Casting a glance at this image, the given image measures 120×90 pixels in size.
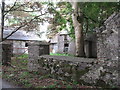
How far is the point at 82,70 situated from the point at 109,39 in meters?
1.59

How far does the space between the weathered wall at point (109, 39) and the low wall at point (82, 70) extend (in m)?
0.25

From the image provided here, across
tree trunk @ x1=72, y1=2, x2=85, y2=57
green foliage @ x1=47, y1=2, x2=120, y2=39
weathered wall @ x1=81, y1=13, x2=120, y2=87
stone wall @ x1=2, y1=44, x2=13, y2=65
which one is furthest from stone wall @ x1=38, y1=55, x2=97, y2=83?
stone wall @ x1=2, y1=44, x2=13, y2=65

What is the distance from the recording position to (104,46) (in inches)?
195

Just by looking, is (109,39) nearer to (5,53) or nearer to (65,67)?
(65,67)

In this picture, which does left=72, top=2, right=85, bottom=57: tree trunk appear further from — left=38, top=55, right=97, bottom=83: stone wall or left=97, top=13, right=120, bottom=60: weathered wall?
left=97, top=13, right=120, bottom=60: weathered wall

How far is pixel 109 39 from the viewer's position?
4.84m

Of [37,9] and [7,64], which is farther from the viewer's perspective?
[37,9]

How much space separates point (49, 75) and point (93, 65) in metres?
2.41

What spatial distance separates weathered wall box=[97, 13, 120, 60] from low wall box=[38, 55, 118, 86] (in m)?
0.25

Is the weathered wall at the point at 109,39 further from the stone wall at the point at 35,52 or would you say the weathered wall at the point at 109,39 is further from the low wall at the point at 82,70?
the stone wall at the point at 35,52

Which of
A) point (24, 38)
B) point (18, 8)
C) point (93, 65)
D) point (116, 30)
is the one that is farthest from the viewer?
point (24, 38)

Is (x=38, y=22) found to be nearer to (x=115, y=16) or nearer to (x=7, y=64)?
(x=7, y=64)

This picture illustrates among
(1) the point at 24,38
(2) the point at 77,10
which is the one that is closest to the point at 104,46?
(2) the point at 77,10

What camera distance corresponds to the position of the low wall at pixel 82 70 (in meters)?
4.71
